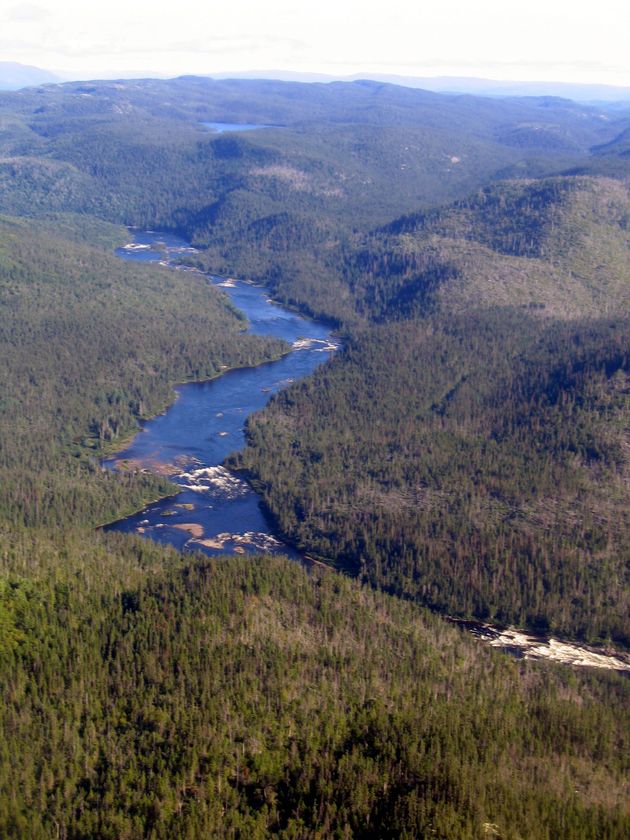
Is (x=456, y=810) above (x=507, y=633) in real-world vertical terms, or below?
above

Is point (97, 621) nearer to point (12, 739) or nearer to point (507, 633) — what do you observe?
point (12, 739)

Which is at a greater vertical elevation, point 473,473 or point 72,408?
point 473,473

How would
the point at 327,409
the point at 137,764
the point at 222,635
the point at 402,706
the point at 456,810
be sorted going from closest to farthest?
the point at 456,810, the point at 137,764, the point at 402,706, the point at 222,635, the point at 327,409

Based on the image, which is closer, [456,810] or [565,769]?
[456,810]

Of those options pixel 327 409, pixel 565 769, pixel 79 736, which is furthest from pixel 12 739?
pixel 327 409

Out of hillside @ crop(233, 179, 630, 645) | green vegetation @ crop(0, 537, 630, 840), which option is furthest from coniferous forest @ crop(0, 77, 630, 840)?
hillside @ crop(233, 179, 630, 645)

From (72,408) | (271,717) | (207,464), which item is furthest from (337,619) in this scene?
A: (72,408)

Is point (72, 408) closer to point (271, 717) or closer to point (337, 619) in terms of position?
point (337, 619)
